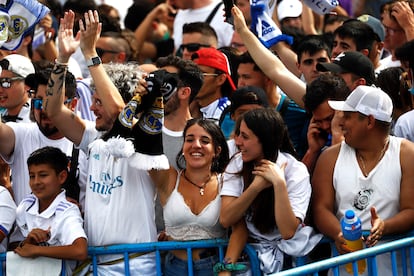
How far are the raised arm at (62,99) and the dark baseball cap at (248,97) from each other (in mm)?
1200

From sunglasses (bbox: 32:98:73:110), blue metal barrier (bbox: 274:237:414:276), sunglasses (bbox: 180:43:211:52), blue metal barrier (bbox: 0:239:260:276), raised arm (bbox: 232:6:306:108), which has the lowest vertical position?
blue metal barrier (bbox: 0:239:260:276)

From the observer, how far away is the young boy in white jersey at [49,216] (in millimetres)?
7133

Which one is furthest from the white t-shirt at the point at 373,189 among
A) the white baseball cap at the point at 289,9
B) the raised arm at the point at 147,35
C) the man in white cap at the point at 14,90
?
the raised arm at the point at 147,35

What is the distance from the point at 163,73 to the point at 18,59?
2.42 meters

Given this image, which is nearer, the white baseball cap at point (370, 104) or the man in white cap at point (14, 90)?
the white baseball cap at point (370, 104)

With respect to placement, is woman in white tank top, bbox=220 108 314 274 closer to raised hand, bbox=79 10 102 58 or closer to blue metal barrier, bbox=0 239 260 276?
blue metal barrier, bbox=0 239 260 276

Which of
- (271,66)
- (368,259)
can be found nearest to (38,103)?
(271,66)

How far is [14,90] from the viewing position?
9.12 meters

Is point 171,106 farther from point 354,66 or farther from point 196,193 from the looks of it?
point 354,66

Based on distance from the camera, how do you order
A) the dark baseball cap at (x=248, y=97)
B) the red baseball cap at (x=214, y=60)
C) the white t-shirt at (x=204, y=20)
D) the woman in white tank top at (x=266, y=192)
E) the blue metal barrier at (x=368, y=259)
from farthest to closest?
1. the white t-shirt at (x=204, y=20)
2. the red baseball cap at (x=214, y=60)
3. the dark baseball cap at (x=248, y=97)
4. the woman in white tank top at (x=266, y=192)
5. the blue metal barrier at (x=368, y=259)

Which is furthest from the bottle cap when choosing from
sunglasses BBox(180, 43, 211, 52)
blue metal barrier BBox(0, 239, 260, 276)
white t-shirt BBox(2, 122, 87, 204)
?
sunglasses BBox(180, 43, 211, 52)

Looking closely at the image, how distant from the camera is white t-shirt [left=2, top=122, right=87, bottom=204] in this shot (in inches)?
317

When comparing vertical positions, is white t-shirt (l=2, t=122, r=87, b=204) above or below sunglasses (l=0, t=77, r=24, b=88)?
below

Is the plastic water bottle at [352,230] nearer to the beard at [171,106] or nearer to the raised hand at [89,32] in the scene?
the beard at [171,106]
